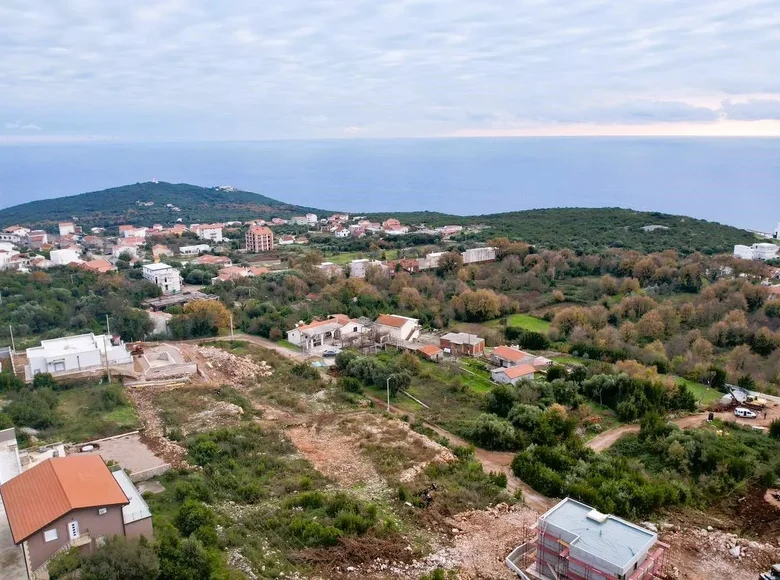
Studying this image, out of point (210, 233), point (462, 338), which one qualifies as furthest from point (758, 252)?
point (210, 233)

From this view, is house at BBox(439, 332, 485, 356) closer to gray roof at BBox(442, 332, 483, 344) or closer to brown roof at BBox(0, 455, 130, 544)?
gray roof at BBox(442, 332, 483, 344)

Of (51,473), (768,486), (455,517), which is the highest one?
(51,473)

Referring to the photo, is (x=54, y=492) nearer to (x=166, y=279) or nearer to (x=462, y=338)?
(x=462, y=338)

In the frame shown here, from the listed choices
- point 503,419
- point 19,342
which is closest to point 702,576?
point 503,419

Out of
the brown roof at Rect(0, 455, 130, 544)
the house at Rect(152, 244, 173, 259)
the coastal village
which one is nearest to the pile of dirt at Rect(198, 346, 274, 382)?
the coastal village

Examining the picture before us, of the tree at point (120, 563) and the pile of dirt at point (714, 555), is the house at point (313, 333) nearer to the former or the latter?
the pile of dirt at point (714, 555)

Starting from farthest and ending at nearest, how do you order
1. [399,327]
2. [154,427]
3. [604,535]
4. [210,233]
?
[210,233]
[399,327]
[154,427]
[604,535]

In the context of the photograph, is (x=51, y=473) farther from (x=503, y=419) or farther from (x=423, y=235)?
(x=423, y=235)
